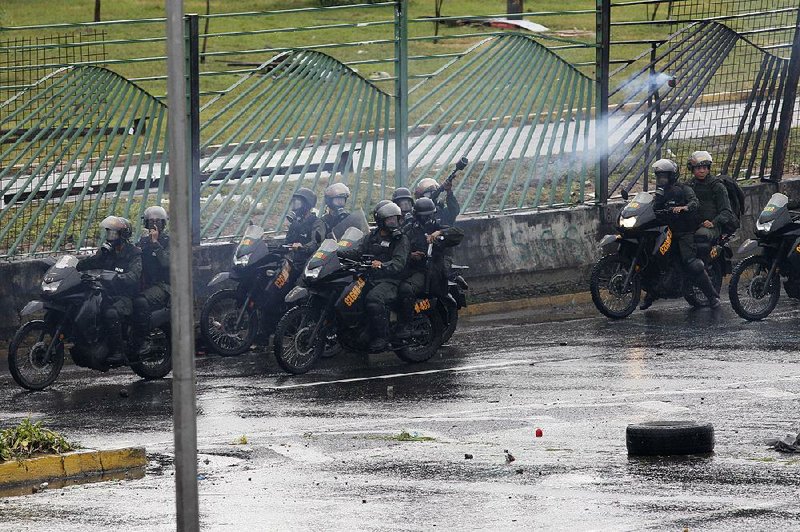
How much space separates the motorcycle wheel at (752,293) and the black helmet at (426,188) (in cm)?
322

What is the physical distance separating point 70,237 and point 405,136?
4013mm

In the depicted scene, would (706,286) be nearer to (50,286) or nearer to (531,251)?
(531,251)

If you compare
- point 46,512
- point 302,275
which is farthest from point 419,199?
point 46,512

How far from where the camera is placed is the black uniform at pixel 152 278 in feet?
48.2

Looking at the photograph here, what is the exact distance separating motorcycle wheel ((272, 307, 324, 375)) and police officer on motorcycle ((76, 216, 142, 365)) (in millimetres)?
1421

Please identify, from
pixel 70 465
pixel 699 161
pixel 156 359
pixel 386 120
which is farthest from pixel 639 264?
pixel 70 465

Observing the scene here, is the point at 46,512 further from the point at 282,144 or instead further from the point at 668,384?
the point at 282,144

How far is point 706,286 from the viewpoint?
17031 millimetres

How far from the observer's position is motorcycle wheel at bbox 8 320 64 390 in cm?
1392

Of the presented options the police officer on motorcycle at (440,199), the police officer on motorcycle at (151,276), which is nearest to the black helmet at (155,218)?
the police officer on motorcycle at (151,276)

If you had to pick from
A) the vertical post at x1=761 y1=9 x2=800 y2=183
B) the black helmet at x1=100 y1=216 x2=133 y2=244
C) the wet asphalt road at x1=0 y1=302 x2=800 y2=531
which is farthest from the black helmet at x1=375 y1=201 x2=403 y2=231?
the vertical post at x1=761 y1=9 x2=800 y2=183

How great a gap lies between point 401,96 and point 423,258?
3.64 m

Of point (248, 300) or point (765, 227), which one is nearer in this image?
point (248, 300)

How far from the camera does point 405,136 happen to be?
18.3 meters
